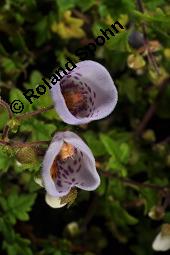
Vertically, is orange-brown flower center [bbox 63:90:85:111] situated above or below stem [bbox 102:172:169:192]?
above

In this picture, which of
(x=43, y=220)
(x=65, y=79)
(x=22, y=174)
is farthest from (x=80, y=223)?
(x=65, y=79)

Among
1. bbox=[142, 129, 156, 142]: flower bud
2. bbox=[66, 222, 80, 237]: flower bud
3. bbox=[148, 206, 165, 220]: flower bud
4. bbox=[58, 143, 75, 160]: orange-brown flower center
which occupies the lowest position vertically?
bbox=[66, 222, 80, 237]: flower bud

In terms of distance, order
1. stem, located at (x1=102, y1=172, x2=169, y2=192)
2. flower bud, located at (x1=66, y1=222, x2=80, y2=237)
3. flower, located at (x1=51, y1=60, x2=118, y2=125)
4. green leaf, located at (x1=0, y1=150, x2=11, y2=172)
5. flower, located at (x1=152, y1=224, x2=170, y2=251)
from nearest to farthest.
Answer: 1. flower, located at (x1=51, y1=60, x2=118, y2=125)
2. green leaf, located at (x1=0, y1=150, x2=11, y2=172)
3. flower, located at (x1=152, y1=224, x2=170, y2=251)
4. stem, located at (x1=102, y1=172, x2=169, y2=192)
5. flower bud, located at (x1=66, y1=222, x2=80, y2=237)

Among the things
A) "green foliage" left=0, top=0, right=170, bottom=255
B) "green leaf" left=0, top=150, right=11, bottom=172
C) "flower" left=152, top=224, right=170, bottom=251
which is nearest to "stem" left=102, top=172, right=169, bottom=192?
"green foliage" left=0, top=0, right=170, bottom=255

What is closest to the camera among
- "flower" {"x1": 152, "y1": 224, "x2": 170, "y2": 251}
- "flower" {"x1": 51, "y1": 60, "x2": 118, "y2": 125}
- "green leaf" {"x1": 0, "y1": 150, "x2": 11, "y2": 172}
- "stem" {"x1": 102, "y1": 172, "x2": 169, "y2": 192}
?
"flower" {"x1": 51, "y1": 60, "x2": 118, "y2": 125}

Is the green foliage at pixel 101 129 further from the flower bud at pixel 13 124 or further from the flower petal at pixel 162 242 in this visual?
the flower bud at pixel 13 124

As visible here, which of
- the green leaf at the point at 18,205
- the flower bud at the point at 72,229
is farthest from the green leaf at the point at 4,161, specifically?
the flower bud at the point at 72,229

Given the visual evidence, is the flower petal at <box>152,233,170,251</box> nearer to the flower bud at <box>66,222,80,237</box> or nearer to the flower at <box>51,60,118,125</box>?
the flower bud at <box>66,222,80,237</box>
